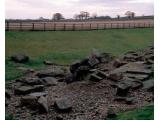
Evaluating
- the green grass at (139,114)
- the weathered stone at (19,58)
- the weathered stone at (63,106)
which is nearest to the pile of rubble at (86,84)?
the weathered stone at (63,106)

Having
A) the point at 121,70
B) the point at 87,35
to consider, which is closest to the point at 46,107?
the point at 121,70

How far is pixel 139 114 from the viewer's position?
993cm

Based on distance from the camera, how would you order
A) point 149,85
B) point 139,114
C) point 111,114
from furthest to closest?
point 149,85 < point 111,114 < point 139,114

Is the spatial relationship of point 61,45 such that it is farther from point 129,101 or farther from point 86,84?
point 129,101

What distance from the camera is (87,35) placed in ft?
129

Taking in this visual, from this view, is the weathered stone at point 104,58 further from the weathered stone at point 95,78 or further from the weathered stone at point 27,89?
the weathered stone at point 27,89

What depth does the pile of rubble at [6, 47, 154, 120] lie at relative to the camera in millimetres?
11938

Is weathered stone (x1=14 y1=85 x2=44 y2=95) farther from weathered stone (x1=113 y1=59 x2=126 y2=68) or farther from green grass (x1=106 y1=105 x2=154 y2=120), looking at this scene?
weathered stone (x1=113 y1=59 x2=126 y2=68)

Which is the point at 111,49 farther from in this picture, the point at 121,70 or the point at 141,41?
the point at 121,70

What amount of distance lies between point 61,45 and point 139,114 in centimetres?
2195

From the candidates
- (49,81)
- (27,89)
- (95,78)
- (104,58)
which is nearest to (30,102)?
(27,89)

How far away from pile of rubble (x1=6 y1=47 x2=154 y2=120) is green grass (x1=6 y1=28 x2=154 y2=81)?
9.43 ft

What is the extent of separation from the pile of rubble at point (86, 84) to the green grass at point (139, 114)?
1.38 ft
